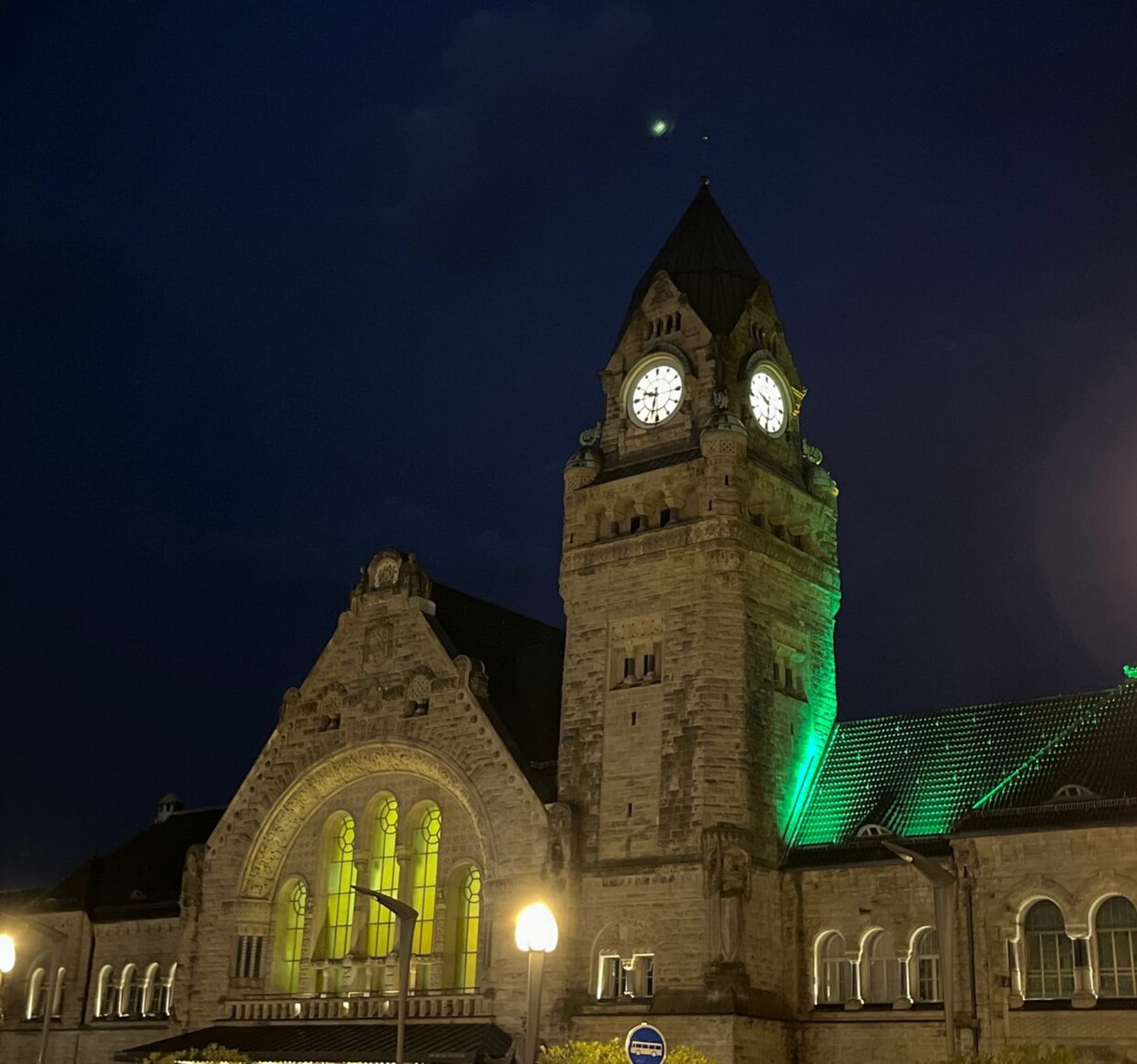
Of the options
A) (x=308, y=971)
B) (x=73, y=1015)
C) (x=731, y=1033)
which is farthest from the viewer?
(x=73, y=1015)

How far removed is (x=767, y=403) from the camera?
62625mm

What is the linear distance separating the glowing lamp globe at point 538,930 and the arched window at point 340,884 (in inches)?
945

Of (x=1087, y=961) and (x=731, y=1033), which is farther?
(x=731, y=1033)

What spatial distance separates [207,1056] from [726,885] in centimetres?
1922

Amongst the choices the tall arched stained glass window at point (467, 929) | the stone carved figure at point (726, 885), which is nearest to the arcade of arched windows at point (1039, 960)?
the stone carved figure at point (726, 885)

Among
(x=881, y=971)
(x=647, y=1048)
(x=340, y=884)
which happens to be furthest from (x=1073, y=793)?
(x=340, y=884)

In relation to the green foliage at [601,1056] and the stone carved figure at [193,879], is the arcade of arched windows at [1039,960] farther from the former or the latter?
the stone carved figure at [193,879]

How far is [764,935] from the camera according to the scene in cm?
5316

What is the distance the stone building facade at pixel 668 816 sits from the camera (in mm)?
49406

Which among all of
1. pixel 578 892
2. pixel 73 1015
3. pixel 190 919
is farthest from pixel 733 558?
pixel 73 1015

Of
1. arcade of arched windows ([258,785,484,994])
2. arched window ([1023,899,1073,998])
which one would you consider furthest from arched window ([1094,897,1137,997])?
arcade of arched windows ([258,785,484,994])

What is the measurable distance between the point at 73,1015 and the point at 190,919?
31.4 ft

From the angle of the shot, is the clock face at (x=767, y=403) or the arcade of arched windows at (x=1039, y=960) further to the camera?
the clock face at (x=767, y=403)

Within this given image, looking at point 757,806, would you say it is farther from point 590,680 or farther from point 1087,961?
point 1087,961
